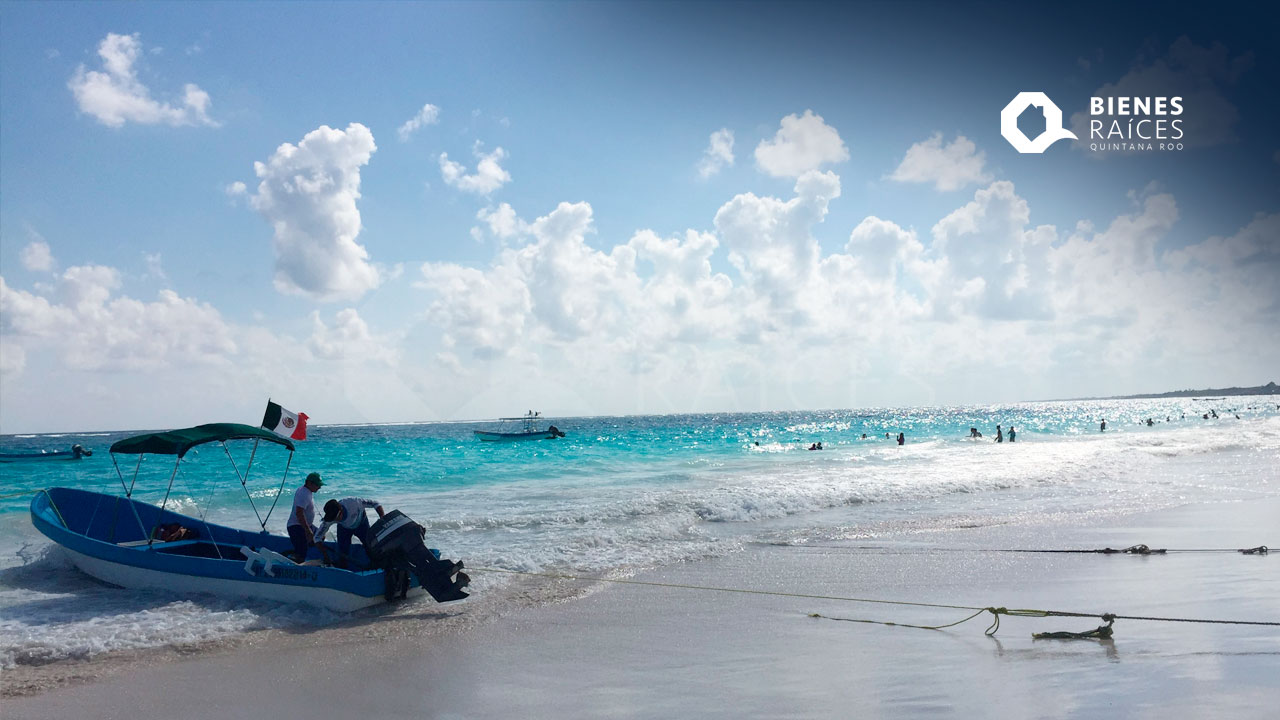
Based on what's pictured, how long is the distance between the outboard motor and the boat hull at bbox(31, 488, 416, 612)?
243mm

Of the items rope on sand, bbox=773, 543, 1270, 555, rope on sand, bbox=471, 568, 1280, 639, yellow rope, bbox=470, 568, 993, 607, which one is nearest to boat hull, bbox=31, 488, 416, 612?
yellow rope, bbox=470, 568, 993, 607

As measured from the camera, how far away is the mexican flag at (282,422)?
36.4 ft

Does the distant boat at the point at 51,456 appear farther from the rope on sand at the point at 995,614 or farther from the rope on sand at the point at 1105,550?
the rope on sand at the point at 1105,550

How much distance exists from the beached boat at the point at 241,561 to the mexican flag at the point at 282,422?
13cm

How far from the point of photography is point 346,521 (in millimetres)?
10055

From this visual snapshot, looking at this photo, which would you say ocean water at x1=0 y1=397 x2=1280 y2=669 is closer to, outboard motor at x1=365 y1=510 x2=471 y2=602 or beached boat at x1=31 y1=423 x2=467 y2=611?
beached boat at x1=31 y1=423 x2=467 y2=611

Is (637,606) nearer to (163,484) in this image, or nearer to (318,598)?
(318,598)

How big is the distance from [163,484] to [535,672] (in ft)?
96.8

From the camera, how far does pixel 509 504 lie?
68.3ft

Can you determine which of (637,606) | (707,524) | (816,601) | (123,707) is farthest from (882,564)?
(123,707)

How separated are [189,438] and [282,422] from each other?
117cm

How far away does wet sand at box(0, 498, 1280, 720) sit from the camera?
575cm

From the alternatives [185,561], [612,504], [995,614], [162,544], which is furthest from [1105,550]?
[162,544]

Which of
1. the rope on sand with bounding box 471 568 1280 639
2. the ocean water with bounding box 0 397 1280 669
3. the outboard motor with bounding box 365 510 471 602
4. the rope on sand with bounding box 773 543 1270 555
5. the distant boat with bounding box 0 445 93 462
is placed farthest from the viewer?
the distant boat with bounding box 0 445 93 462
